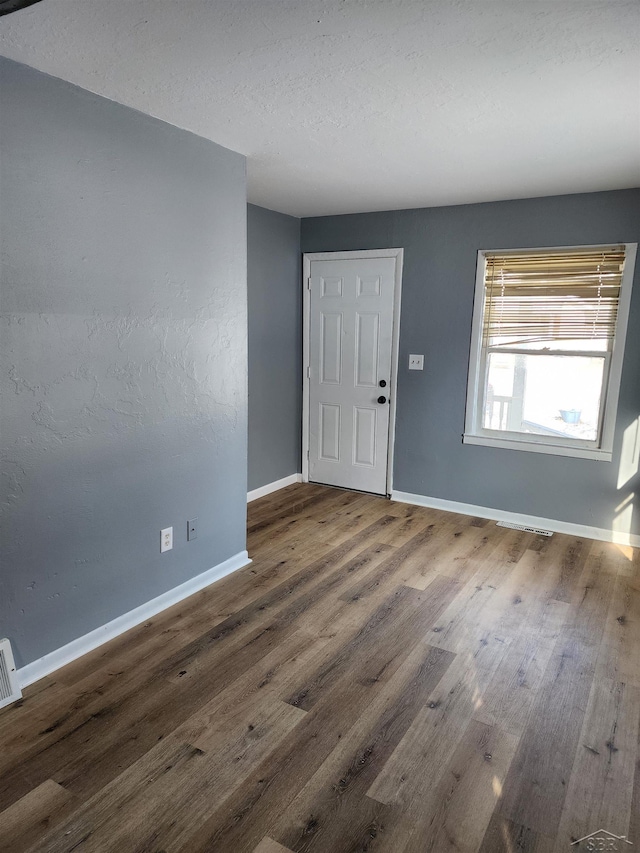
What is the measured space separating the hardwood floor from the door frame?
162 cm

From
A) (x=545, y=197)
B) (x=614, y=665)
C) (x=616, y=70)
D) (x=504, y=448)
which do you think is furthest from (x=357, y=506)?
(x=616, y=70)

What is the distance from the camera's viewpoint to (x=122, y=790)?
5.91ft

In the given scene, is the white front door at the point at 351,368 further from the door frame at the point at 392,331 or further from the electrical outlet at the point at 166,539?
the electrical outlet at the point at 166,539

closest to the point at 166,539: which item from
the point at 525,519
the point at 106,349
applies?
the point at 106,349

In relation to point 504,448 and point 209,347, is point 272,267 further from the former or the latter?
point 504,448

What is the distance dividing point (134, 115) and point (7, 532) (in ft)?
6.21

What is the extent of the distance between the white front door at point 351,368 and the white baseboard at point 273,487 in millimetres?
277

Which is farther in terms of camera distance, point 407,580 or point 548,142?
point 407,580

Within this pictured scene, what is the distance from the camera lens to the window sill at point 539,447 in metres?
3.97

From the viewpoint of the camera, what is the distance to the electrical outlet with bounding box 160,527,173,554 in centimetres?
292

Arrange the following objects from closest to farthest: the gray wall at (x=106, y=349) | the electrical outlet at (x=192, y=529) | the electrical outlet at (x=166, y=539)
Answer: the gray wall at (x=106, y=349)
the electrical outlet at (x=166, y=539)
the electrical outlet at (x=192, y=529)

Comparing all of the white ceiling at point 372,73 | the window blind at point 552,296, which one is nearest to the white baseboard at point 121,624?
the white ceiling at point 372,73

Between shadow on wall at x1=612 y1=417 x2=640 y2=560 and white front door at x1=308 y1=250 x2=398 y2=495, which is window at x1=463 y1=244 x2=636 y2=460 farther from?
white front door at x1=308 y1=250 x2=398 y2=495

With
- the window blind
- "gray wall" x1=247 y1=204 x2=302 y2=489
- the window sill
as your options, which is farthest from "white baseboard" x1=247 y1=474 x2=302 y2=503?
the window blind
